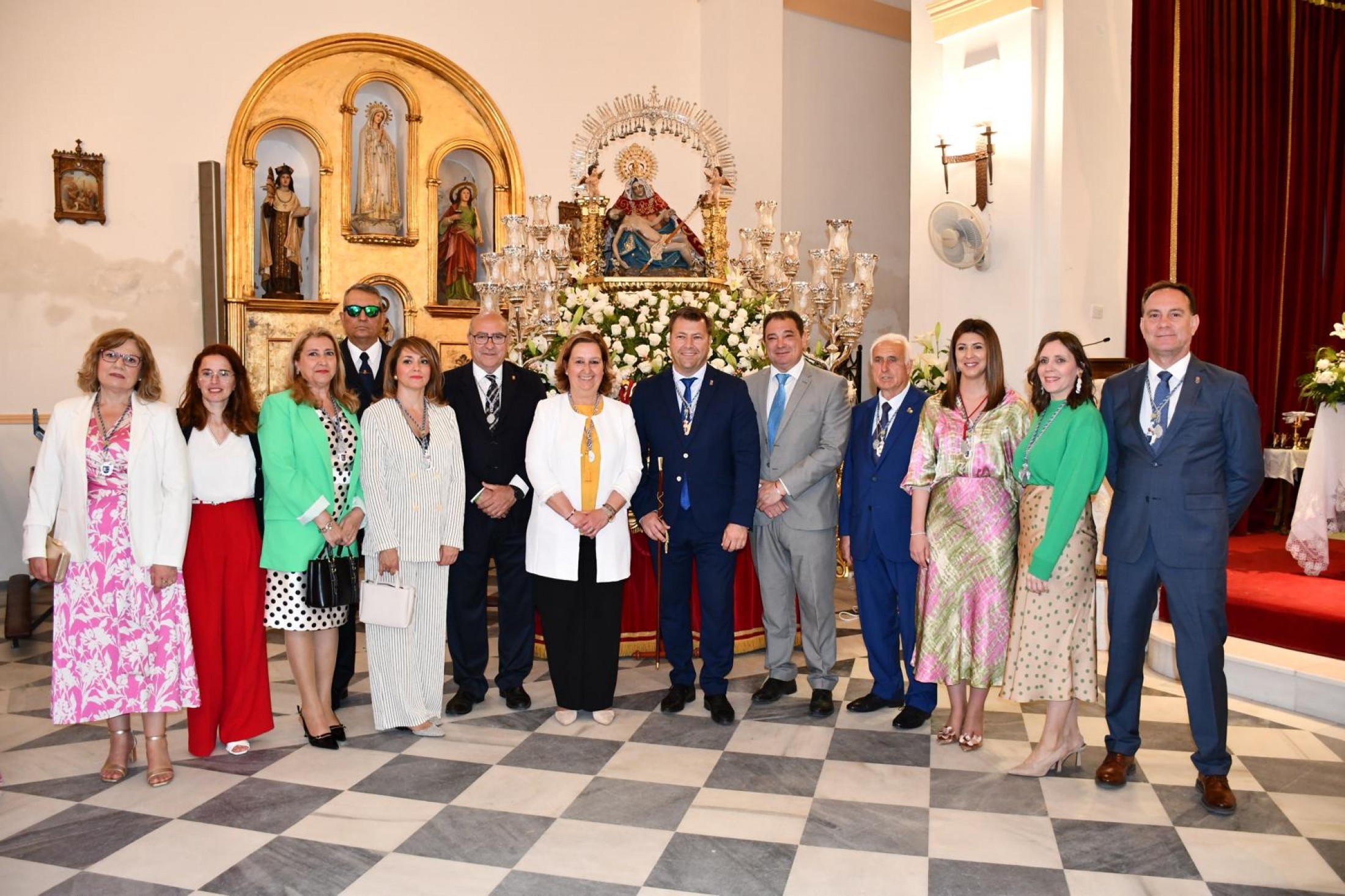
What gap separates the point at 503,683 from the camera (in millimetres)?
4625

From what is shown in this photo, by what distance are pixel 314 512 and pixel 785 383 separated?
203 cm

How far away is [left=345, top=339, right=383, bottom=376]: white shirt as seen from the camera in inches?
192

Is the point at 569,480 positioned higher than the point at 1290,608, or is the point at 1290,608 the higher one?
the point at 569,480

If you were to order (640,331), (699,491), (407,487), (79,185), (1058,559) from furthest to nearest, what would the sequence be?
(79,185)
(640,331)
(699,491)
(407,487)
(1058,559)

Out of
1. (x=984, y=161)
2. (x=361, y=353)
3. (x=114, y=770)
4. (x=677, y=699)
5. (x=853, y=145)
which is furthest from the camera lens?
(x=853, y=145)

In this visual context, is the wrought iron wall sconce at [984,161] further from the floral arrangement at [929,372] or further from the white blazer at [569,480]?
the white blazer at [569,480]

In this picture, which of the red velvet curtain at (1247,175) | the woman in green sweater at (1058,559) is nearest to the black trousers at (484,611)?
the woman in green sweater at (1058,559)

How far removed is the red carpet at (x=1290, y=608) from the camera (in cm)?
488

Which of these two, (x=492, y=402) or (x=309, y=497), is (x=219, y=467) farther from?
(x=492, y=402)

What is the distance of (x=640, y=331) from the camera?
5523 millimetres

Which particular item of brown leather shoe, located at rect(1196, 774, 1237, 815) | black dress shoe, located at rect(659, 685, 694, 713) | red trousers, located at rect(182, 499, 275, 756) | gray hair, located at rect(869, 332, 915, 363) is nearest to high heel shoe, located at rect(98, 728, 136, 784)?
red trousers, located at rect(182, 499, 275, 756)

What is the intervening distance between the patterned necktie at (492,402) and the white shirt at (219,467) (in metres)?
1.00

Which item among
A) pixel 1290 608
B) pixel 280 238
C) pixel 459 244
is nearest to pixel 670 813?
pixel 1290 608

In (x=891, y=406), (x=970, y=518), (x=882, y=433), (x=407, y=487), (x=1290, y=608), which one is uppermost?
(x=891, y=406)
